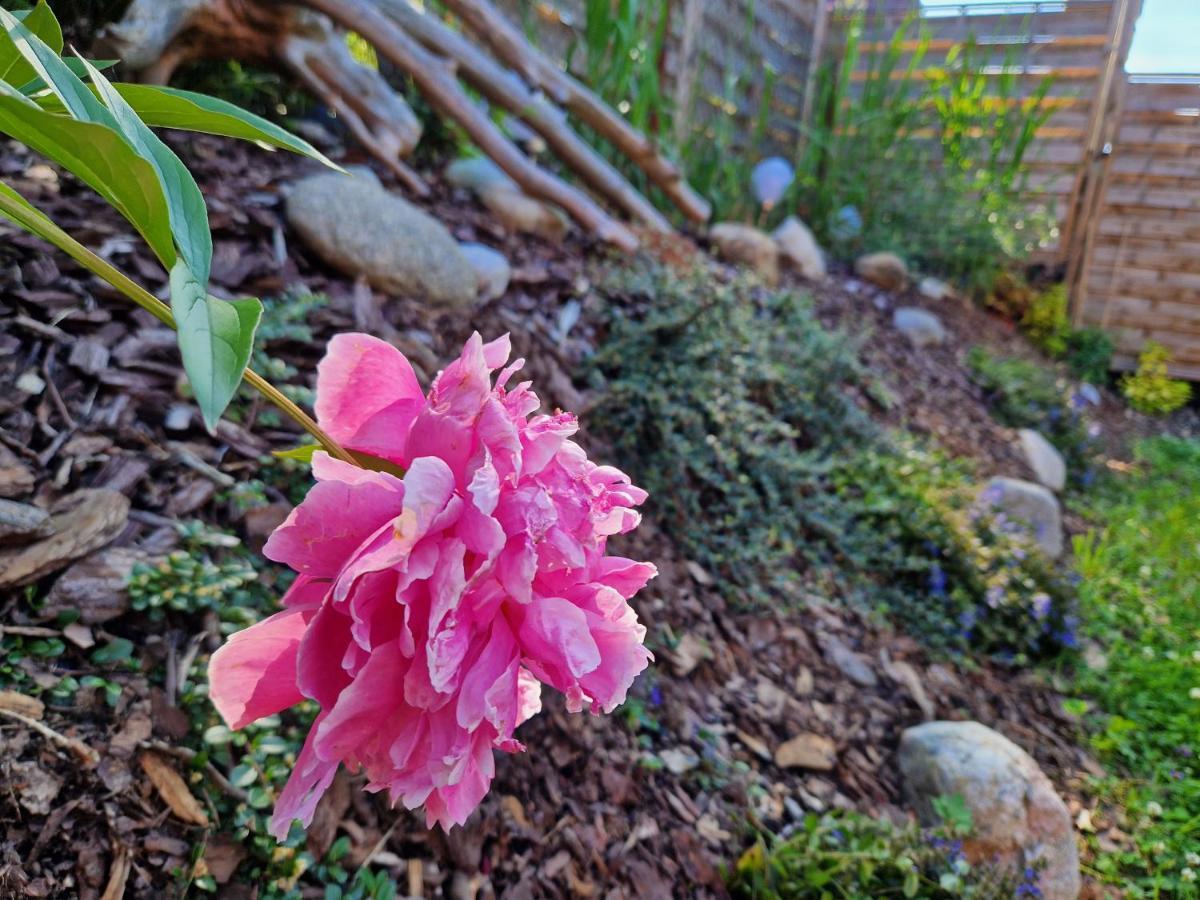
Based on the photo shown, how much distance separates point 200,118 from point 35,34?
0.44 ft

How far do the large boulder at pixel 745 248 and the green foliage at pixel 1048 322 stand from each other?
11.1ft

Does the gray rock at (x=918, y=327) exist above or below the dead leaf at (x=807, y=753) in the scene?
above

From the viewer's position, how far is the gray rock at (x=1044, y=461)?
13.4ft

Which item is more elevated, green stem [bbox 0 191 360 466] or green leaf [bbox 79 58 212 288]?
green leaf [bbox 79 58 212 288]

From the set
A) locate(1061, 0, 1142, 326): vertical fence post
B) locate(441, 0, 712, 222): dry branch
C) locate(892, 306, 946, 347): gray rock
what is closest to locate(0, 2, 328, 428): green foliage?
locate(441, 0, 712, 222): dry branch

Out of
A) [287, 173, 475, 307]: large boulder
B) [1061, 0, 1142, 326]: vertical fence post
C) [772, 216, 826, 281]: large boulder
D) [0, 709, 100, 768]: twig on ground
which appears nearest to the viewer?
[0, 709, 100, 768]: twig on ground

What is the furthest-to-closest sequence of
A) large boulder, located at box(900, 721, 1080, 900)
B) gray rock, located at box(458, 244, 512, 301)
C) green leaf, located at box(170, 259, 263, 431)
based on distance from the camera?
gray rock, located at box(458, 244, 512, 301), large boulder, located at box(900, 721, 1080, 900), green leaf, located at box(170, 259, 263, 431)

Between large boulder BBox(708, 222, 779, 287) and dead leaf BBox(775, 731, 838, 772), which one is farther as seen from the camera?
large boulder BBox(708, 222, 779, 287)

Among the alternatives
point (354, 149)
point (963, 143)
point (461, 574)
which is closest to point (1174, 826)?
point (461, 574)

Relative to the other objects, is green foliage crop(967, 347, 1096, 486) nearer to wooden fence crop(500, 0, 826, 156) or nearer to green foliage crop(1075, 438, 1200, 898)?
green foliage crop(1075, 438, 1200, 898)

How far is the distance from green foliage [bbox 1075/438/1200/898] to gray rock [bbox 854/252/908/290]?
1995 millimetres

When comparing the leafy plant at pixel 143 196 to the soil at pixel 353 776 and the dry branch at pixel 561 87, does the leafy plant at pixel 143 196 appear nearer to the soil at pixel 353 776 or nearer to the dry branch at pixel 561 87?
the soil at pixel 353 776

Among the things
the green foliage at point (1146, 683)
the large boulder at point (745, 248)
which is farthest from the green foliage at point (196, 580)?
the large boulder at point (745, 248)

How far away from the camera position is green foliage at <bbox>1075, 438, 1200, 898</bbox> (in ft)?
6.26
